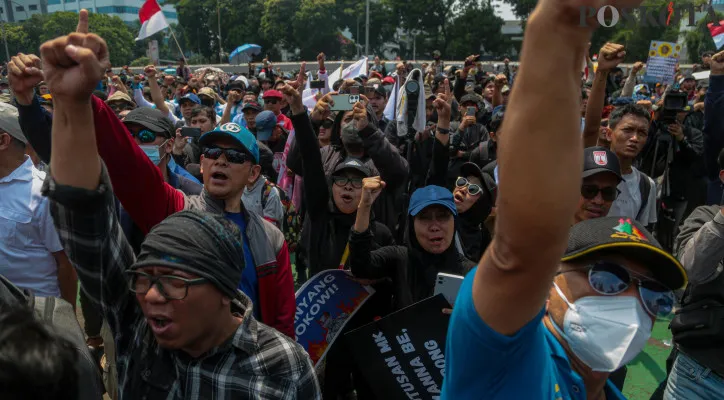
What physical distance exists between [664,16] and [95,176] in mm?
1225

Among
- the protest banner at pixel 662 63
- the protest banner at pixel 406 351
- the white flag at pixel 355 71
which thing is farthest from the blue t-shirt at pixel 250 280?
the white flag at pixel 355 71

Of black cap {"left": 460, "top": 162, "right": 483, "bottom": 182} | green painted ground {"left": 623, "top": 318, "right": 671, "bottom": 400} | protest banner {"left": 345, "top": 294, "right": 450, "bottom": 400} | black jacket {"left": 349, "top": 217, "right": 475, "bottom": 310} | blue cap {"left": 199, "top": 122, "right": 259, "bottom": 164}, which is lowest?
green painted ground {"left": 623, "top": 318, "right": 671, "bottom": 400}

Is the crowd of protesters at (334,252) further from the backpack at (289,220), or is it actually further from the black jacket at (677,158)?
the black jacket at (677,158)

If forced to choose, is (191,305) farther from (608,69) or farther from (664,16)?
(608,69)

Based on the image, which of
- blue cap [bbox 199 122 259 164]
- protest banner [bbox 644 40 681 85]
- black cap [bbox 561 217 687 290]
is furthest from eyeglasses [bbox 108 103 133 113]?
protest banner [bbox 644 40 681 85]

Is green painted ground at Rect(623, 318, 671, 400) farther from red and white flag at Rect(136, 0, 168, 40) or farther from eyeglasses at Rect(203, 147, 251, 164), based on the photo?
red and white flag at Rect(136, 0, 168, 40)

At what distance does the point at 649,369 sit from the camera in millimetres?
3926

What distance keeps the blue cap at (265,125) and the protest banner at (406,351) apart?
3.25 meters

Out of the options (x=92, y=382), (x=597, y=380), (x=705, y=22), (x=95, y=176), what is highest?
(x=705, y=22)

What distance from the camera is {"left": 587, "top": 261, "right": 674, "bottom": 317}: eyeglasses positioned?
4.14 feet

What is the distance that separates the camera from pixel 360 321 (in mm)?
3021

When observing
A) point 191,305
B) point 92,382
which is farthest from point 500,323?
point 191,305

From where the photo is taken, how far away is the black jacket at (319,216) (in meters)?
3.20

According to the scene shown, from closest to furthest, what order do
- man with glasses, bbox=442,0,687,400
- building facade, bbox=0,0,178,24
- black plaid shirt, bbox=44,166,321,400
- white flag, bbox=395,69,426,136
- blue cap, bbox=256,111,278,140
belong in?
man with glasses, bbox=442,0,687,400, black plaid shirt, bbox=44,166,321,400, white flag, bbox=395,69,426,136, blue cap, bbox=256,111,278,140, building facade, bbox=0,0,178,24
